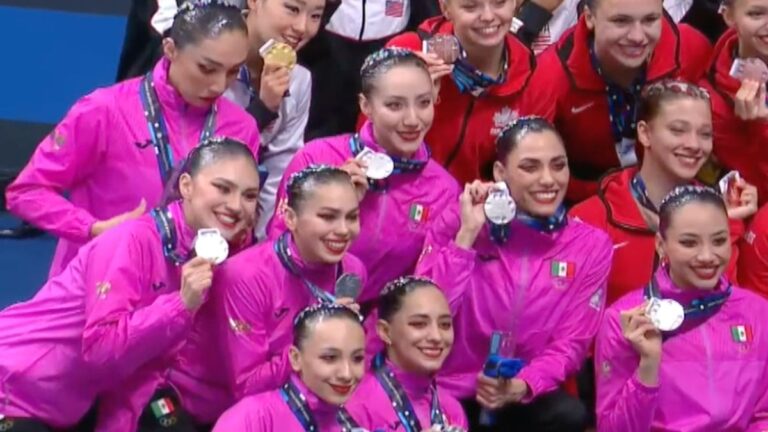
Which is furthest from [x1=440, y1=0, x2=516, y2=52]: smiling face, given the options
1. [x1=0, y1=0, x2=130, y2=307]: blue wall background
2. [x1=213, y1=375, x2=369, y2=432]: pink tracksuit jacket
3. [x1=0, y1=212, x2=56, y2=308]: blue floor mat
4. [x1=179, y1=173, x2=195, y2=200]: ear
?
[x1=0, y1=0, x2=130, y2=307]: blue wall background

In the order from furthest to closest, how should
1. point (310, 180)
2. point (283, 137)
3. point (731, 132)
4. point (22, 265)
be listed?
point (22, 265)
point (283, 137)
point (731, 132)
point (310, 180)

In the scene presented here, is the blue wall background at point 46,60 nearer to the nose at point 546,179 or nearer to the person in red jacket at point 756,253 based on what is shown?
the nose at point 546,179

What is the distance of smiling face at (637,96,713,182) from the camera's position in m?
5.42

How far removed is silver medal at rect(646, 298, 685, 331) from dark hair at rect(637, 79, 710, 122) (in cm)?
84

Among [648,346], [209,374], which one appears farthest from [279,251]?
[648,346]

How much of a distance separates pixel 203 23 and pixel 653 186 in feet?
5.37

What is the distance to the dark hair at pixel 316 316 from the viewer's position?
4766 millimetres

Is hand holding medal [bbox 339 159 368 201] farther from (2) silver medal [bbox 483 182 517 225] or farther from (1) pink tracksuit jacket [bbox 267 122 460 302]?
(2) silver medal [bbox 483 182 517 225]

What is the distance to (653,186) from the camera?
5496mm

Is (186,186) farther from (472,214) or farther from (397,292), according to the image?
(472,214)

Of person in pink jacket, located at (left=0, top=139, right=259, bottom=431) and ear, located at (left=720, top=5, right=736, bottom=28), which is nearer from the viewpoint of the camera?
person in pink jacket, located at (left=0, top=139, right=259, bottom=431)

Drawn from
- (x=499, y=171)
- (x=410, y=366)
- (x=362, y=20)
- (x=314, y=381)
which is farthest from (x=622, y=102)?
(x=314, y=381)

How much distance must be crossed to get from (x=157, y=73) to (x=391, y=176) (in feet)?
2.81

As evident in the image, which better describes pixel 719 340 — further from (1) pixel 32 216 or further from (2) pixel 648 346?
(1) pixel 32 216
